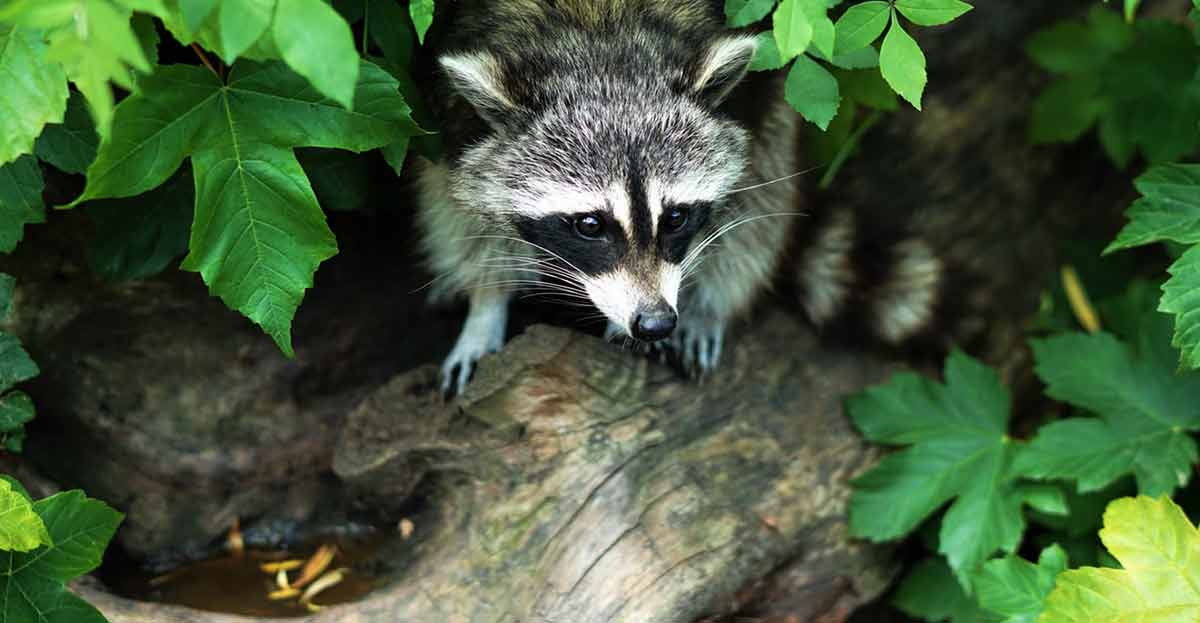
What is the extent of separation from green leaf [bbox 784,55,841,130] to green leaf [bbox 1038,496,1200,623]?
0.80 meters

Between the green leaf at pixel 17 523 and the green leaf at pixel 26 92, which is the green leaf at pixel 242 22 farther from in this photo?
the green leaf at pixel 17 523

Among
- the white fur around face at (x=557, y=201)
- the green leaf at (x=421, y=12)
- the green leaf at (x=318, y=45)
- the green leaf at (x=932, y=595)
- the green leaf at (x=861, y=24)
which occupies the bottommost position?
the green leaf at (x=932, y=595)

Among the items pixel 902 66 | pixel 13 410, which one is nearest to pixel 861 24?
pixel 902 66

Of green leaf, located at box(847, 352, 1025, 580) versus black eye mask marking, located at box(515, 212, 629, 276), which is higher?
black eye mask marking, located at box(515, 212, 629, 276)

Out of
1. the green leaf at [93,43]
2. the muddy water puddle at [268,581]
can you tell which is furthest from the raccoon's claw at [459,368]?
the green leaf at [93,43]

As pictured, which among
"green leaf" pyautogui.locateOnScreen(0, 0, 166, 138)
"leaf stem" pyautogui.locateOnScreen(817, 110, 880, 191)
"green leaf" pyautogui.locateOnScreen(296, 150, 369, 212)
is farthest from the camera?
"leaf stem" pyautogui.locateOnScreen(817, 110, 880, 191)

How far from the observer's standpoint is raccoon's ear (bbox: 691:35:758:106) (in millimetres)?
2180

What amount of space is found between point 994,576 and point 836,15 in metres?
1.09

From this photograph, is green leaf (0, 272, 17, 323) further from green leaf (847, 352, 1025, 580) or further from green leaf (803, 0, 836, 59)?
green leaf (847, 352, 1025, 580)

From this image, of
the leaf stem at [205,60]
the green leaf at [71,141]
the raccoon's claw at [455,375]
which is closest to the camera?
the leaf stem at [205,60]

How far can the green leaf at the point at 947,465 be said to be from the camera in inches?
96.3

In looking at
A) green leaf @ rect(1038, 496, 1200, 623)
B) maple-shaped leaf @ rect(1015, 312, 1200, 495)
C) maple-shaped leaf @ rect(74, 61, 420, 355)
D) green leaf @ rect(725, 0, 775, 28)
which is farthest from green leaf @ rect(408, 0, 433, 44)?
maple-shaped leaf @ rect(1015, 312, 1200, 495)

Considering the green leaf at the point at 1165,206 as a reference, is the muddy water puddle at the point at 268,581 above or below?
below

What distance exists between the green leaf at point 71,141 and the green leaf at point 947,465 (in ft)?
5.39
